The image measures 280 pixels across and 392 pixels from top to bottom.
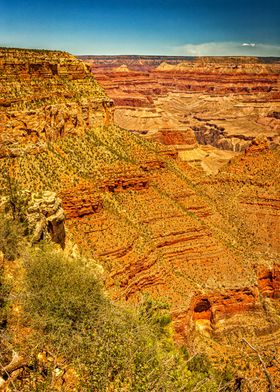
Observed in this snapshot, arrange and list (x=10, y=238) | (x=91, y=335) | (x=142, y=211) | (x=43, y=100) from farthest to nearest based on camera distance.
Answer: (x=43, y=100)
(x=142, y=211)
(x=10, y=238)
(x=91, y=335)

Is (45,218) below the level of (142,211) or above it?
above

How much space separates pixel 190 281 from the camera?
31016 mm

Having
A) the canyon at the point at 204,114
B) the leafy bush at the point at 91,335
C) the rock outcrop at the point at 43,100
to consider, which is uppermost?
the rock outcrop at the point at 43,100

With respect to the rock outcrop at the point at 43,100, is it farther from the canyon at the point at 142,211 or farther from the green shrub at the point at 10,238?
the green shrub at the point at 10,238

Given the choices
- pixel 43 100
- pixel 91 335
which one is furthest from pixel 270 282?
pixel 91 335

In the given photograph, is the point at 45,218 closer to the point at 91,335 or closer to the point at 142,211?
the point at 91,335

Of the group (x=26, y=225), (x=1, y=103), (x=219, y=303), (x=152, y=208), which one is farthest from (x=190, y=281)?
(x=1, y=103)

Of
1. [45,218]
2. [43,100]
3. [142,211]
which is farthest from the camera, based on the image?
[43,100]

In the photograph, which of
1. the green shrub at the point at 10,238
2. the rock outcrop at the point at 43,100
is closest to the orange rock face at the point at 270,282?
the rock outcrop at the point at 43,100

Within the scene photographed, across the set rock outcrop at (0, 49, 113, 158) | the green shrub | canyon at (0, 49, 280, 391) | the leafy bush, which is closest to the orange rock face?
canyon at (0, 49, 280, 391)

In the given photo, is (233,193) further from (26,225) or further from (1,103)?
(26,225)

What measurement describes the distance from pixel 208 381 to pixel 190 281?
1450 cm

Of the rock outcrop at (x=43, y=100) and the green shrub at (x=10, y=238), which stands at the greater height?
the rock outcrop at (x=43, y=100)

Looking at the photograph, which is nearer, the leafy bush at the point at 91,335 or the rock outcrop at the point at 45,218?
the leafy bush at the point at 91,335
